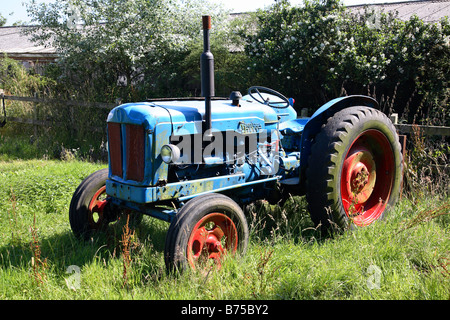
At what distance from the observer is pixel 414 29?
→ 6.62 m

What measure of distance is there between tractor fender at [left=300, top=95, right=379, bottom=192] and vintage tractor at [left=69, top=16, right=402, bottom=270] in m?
0.01

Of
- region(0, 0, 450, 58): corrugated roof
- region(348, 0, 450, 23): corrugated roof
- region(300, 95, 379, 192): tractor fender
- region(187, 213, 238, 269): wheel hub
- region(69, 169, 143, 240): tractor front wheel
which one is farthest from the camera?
region(348, 0, 450, 23): corrugated roof

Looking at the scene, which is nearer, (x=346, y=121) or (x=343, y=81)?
(x=346, y=121)

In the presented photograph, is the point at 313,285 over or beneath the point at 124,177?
beneath

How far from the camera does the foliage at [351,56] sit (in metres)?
6.43

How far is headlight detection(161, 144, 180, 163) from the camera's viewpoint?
310 cm

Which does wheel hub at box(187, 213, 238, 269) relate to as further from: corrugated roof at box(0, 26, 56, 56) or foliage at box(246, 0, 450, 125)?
corrugated roof at box(0, 26, 56, 56)

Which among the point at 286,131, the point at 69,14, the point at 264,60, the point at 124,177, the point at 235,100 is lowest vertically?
the point at 124,177

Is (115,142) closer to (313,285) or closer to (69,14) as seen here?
(313,285)

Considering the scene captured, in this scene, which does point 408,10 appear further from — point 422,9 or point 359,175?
point 359,175

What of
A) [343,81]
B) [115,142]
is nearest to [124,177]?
[115,142]

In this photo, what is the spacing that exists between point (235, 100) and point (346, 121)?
1017 millimetres

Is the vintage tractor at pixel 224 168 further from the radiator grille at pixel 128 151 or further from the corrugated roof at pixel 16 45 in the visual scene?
the corrugated roof at pixel 16 45

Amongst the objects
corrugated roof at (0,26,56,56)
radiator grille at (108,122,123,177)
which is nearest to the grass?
radiator grille at (108,122,123,177)
